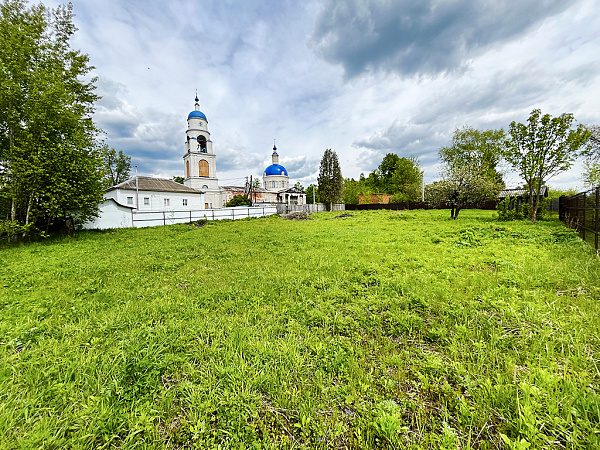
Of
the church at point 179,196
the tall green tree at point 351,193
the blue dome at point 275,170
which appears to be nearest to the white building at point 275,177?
the blue dome at point 275,170

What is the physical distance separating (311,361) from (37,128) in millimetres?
17952

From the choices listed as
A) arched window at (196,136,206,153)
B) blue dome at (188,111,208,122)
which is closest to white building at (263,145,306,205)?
arched window at (196,136,206,153)

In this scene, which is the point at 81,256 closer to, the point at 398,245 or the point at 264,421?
the point at 264,421

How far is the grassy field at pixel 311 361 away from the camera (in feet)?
5.74

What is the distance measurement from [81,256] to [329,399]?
10.6 metres

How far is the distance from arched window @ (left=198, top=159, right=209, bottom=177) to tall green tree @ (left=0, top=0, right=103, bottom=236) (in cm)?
2483

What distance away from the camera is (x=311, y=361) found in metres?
2.57

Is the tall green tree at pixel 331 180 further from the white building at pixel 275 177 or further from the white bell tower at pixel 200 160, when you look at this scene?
the white bell tower at pixel 200 160

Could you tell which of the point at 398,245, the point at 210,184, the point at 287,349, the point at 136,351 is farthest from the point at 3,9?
the point at 210,184

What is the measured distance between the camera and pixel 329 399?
2.06 metres

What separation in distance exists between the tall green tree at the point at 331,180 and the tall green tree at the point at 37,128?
3901 cm

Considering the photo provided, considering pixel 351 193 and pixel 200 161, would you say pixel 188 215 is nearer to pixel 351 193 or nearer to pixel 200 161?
pixel 200 161

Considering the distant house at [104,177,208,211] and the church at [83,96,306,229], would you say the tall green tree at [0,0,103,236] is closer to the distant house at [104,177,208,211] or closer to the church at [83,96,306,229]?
the church at [83,96,306,229]

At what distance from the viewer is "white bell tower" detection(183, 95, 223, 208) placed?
36.9 metres
